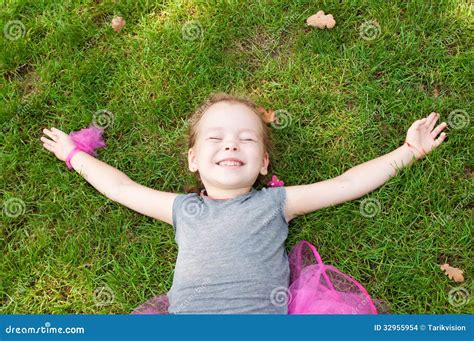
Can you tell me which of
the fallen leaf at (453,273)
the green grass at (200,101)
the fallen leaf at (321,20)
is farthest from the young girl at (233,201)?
the fallen leaf at (321,20)

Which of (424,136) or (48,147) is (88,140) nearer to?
(48,147)

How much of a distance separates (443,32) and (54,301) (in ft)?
9.99

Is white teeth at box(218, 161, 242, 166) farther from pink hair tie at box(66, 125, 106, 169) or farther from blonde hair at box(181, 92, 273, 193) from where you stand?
pink hair tie at box(66, 125, 106, 169)

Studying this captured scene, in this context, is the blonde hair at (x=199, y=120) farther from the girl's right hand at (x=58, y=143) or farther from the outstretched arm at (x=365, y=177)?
the girl's right hand at (x=58, y=143)

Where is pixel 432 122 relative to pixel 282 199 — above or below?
above

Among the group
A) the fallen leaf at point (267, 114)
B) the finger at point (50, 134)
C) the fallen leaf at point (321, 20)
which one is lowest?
the fallen leaf at point (267, 114)

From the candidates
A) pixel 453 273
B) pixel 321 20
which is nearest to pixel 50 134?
pixel 321 20

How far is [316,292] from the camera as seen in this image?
10.6ft

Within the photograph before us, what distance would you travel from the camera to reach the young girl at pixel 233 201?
320 centimetres

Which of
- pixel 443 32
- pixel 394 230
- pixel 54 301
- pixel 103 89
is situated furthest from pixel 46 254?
pixel 443 32

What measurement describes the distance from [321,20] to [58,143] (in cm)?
193

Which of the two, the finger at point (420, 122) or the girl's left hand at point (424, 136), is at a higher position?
the finger at point (420, 122)

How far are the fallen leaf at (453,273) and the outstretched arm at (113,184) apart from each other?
1.65 meters

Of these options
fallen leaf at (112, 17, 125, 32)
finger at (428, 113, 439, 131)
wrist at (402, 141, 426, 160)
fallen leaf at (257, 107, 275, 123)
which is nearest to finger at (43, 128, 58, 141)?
fallen leaf at (112, 17, 125, 32)
